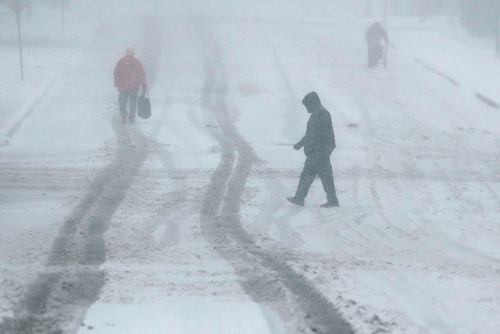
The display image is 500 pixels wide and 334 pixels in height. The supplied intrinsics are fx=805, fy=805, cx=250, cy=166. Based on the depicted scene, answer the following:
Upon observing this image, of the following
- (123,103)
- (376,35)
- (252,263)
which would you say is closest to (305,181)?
(252,263)

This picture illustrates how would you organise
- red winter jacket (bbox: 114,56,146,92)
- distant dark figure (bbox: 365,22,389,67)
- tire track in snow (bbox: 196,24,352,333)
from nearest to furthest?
tire track in snow (bbox: 196,24,352,333) < red winter jacket (bbox: 114,56,146,92) < distant dark figure (bbox: 365,22,389,67)

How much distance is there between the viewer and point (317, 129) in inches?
447

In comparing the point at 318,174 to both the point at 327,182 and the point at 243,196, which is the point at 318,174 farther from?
the point at 243,196

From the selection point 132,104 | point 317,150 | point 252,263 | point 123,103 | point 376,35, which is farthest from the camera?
point 376,35

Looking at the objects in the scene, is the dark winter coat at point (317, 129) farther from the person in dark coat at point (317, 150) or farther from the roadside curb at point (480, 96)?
the roadside curb at point (480, 96)

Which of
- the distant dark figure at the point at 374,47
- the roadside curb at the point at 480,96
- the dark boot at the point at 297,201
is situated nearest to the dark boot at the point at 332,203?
the dark boot at the point at 297,201

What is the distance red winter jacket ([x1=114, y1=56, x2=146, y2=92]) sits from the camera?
17.2 meters

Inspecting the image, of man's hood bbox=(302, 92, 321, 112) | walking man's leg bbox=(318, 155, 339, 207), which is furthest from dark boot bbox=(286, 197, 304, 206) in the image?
man's hood bbox=(302, 92, 321, 112)

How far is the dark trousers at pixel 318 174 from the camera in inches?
445

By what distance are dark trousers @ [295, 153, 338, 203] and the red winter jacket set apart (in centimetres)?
684

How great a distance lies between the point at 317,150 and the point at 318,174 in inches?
13.4

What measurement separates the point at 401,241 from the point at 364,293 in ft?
8.90

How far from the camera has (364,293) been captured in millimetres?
6734

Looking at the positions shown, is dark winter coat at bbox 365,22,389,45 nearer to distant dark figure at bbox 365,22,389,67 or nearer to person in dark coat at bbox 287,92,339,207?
distant dark figure at bbox 365,22,389,67
